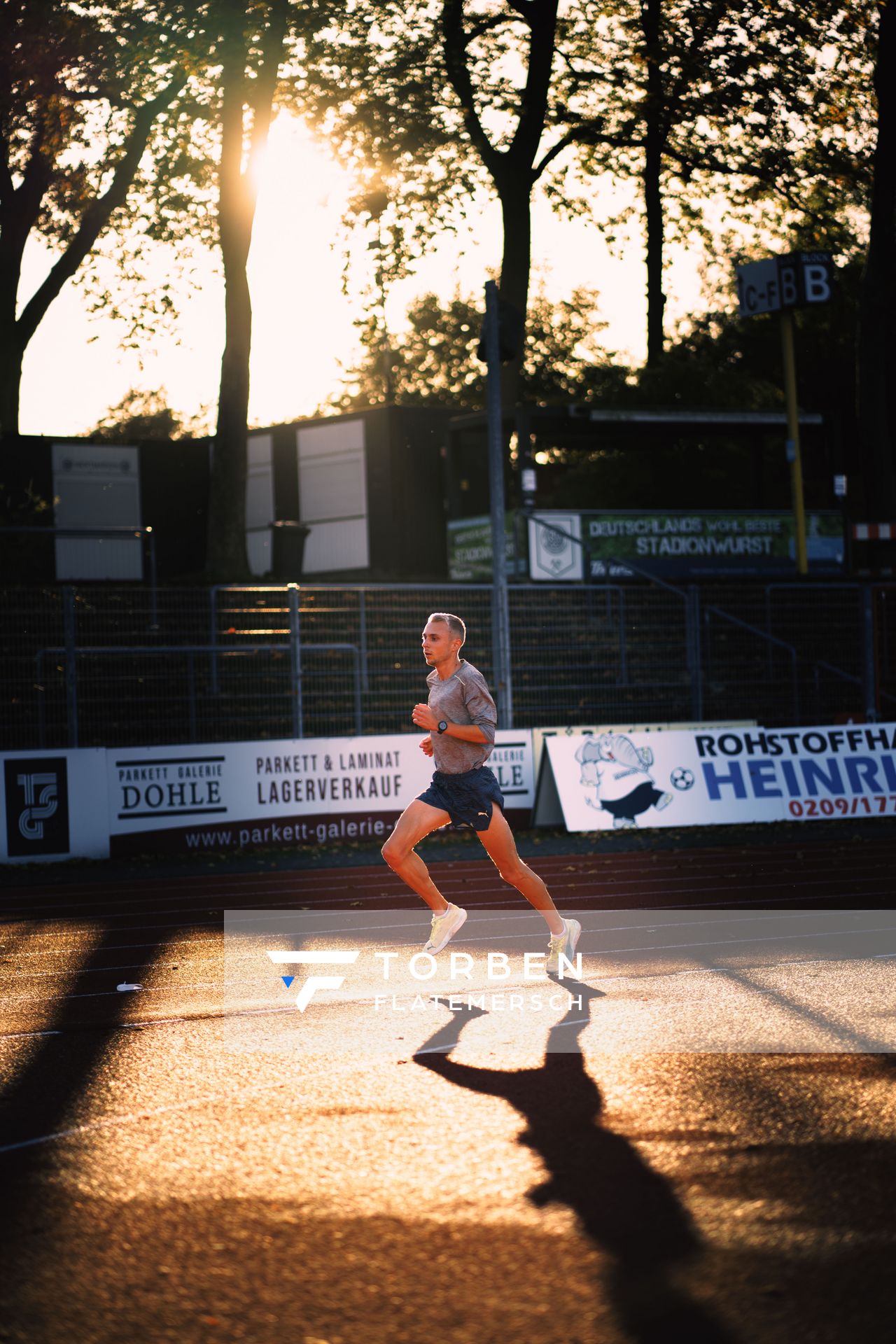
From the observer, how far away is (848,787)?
64.3ft

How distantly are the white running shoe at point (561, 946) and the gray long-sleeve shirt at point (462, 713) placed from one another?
1.10 m

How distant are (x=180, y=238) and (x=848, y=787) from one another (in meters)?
18.5

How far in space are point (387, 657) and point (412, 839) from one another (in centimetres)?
1051


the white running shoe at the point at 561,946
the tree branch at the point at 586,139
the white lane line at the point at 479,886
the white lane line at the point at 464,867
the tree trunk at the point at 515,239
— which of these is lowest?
the white lane line at the point at 464,867

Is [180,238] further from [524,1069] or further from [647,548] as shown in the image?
[524,1069]

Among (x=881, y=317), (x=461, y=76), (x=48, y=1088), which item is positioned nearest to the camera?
(x=48, y=1088)

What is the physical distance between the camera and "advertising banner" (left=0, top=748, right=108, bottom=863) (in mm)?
16594

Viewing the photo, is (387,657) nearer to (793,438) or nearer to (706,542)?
(793,438)

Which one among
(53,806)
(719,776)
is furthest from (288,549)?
(53,806)

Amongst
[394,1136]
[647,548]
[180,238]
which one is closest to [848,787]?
[647,548]

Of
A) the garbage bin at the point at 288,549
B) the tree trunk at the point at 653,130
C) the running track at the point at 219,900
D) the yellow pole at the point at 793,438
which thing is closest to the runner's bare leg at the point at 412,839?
the running track at the point at 219,900

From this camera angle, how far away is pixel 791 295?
26.9m

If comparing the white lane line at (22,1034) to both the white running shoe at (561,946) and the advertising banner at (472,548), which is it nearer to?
the white running shoe at (561,946)

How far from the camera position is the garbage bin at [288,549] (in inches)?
1284
